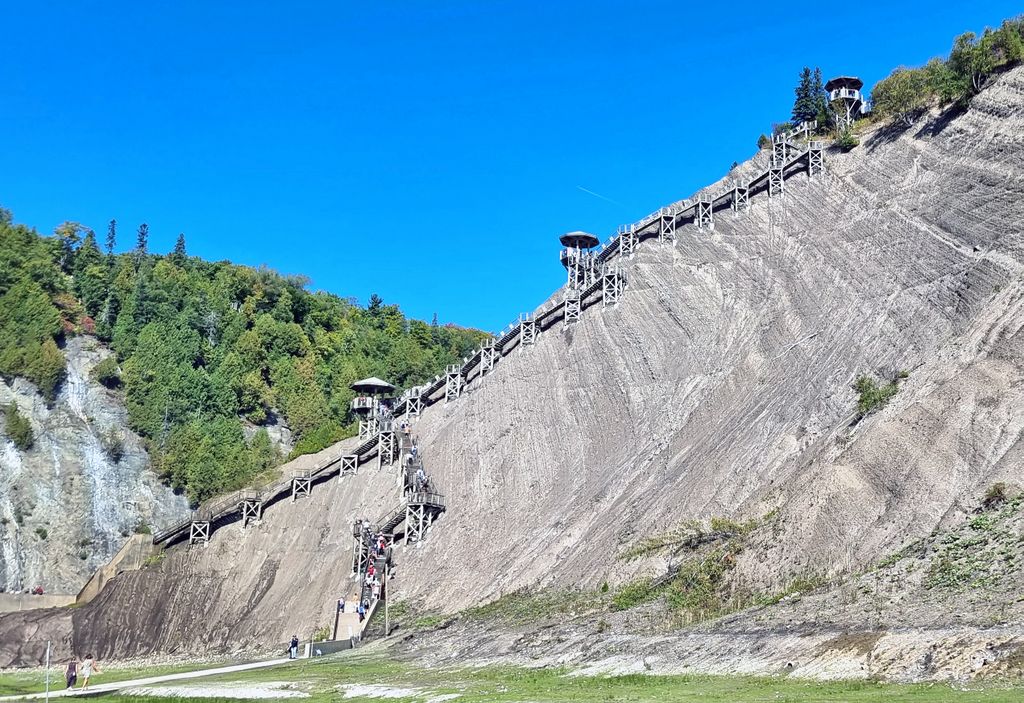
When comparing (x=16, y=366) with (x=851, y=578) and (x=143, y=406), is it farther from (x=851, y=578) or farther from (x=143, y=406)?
(x=851, y=578)

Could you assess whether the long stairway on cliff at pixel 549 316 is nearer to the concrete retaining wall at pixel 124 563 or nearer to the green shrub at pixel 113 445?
the concrete retaining wall at pixel 124 563

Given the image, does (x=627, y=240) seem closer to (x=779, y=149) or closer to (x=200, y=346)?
(x=779, y=149)

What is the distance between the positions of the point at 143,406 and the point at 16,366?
9243 mm

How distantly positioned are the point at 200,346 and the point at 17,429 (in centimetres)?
2052

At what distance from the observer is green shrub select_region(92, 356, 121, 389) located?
251ft

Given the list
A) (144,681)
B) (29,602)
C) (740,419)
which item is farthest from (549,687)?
(29,602)

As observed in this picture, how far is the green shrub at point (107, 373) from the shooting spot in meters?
76.4

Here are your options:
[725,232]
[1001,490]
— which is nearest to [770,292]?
[725,232]

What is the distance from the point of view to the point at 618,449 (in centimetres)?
4769

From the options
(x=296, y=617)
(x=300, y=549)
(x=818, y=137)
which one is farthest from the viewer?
(x=818, y=137)

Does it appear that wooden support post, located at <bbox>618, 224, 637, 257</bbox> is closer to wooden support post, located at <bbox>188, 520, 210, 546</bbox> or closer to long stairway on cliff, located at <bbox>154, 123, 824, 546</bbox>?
long stairway on cliff, located at <bbox>154, 123, 824, 546</bbox>

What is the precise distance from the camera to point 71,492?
66.6 m

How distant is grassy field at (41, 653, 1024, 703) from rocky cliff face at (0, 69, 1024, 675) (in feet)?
28.6

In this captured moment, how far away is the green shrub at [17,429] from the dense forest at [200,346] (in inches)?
153
